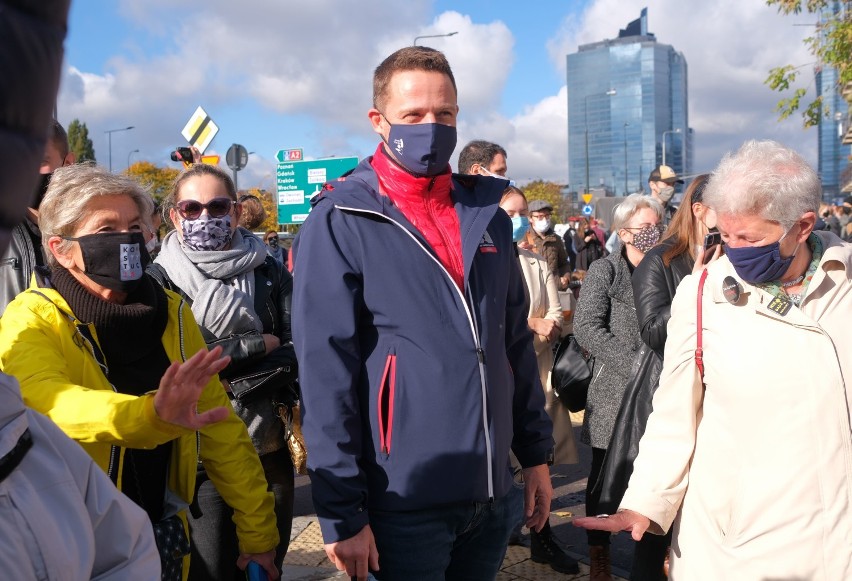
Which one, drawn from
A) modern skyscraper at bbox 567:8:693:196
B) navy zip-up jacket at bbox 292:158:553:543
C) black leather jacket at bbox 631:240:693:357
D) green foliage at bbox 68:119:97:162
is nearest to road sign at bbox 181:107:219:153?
black leather jacket at bbox 631:240:693:357

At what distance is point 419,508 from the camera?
91.0 inches

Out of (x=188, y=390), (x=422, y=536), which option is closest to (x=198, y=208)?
(x=188, y=390)

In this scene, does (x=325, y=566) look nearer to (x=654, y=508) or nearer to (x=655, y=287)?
(x=655, y=287)

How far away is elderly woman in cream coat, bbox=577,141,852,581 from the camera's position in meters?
2.38

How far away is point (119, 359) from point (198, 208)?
1187 millimetres

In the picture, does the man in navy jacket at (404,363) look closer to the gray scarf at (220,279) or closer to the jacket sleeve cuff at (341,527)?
the jacket sleeve cuff at (341,527)

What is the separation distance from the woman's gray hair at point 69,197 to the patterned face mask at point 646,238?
9.87ft

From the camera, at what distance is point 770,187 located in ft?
8.38

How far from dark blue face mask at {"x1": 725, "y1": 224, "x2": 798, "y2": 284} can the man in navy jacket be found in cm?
77

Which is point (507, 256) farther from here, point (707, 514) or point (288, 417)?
point (288, 417)

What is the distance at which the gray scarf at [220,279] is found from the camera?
327 cm

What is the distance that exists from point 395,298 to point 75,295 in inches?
38.2

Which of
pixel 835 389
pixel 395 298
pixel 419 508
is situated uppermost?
pixel 395 298

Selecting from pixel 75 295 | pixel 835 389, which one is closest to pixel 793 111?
pixel 835 389
